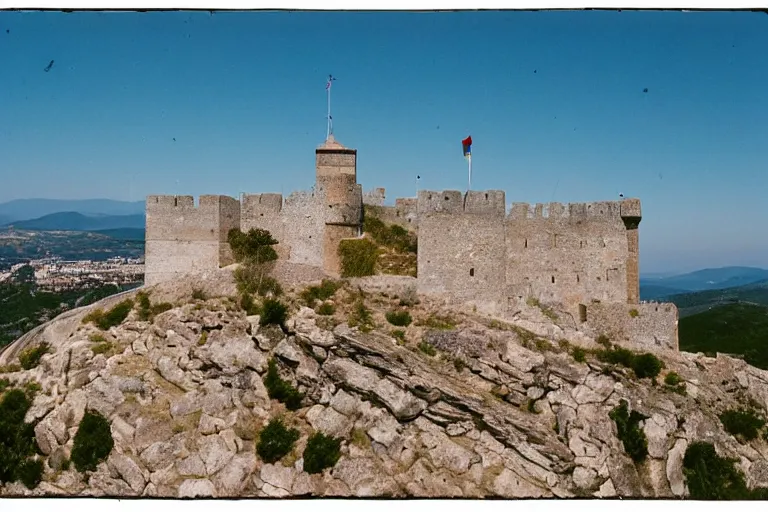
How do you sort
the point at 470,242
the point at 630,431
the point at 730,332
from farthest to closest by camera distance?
the point at 730,332
the point at 470,242
the point at 630,431

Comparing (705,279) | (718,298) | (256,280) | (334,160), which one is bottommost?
(705,279)

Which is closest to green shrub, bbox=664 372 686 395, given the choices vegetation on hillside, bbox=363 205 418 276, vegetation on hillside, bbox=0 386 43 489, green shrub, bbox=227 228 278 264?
vegetation on hillside, bbox=363 205 418 276

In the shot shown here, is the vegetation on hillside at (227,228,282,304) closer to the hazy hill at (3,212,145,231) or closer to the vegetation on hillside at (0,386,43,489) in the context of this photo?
the vegetation on hillside at (0,386,43,489)

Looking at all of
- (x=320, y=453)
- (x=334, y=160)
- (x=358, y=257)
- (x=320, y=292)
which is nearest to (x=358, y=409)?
(x=320, y=453)

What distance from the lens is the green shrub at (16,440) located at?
14.3 m

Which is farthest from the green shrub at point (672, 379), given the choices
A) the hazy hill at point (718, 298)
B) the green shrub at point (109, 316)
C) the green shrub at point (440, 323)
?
the hazy hill at point (718, 298)

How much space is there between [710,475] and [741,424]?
7.67 feet

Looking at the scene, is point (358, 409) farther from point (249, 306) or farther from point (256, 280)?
point (256, 280)

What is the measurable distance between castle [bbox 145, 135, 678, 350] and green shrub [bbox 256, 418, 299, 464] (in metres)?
5.97

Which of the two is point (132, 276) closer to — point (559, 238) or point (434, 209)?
point (434, 209)

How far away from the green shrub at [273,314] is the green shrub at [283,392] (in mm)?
1641

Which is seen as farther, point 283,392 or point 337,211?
point 337,211

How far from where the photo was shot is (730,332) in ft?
135

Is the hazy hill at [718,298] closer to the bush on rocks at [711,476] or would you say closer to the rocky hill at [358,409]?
the bush on rocks at [711,476]
